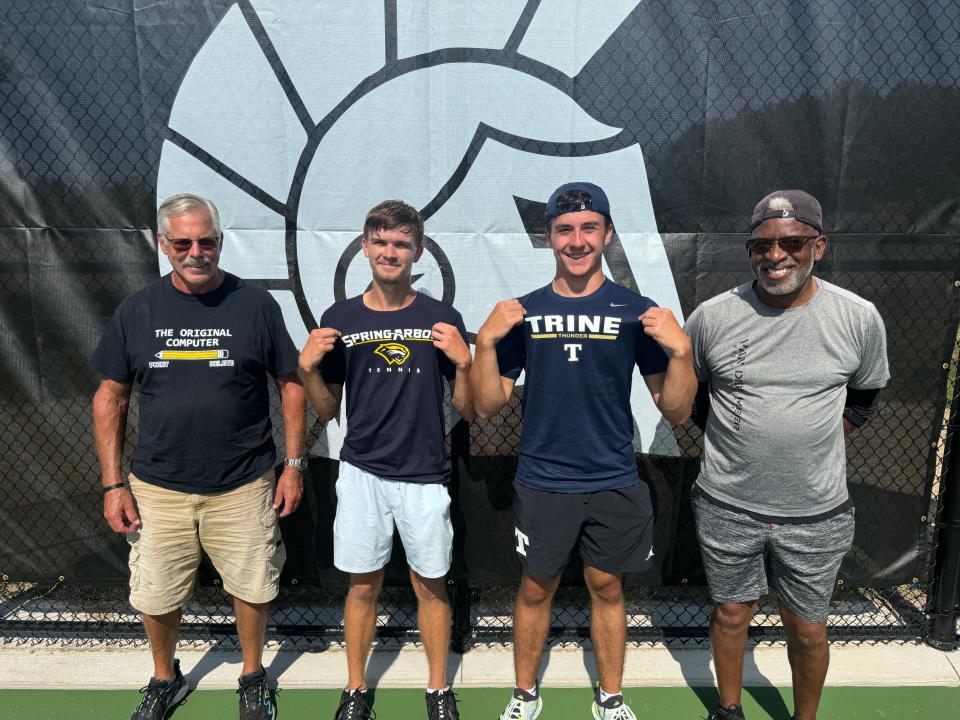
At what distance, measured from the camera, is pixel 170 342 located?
1966mm

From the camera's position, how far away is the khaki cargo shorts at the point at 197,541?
2.08m

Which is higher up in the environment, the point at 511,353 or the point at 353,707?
the point at 511,353

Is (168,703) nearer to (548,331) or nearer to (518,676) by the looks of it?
(518,676)

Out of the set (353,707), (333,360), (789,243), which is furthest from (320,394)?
(789,243)

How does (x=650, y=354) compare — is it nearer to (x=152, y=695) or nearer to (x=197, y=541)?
(x=197, y=541)

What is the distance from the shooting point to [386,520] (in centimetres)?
211

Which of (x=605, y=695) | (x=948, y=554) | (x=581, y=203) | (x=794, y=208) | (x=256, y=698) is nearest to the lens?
(x=794, y=208)

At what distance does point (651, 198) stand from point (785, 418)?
1.06 m

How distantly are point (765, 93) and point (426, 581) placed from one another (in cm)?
229

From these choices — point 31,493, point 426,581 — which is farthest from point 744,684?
point 31,493

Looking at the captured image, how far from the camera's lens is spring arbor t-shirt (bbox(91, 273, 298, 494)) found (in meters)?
1.97

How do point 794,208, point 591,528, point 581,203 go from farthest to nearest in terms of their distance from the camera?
point 591,528 < point 581,203 < point 794,208

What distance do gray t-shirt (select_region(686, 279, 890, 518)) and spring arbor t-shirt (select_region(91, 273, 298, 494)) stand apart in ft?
4.86

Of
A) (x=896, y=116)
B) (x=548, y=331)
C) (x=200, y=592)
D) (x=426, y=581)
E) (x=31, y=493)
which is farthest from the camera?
(x=200, y=592)
